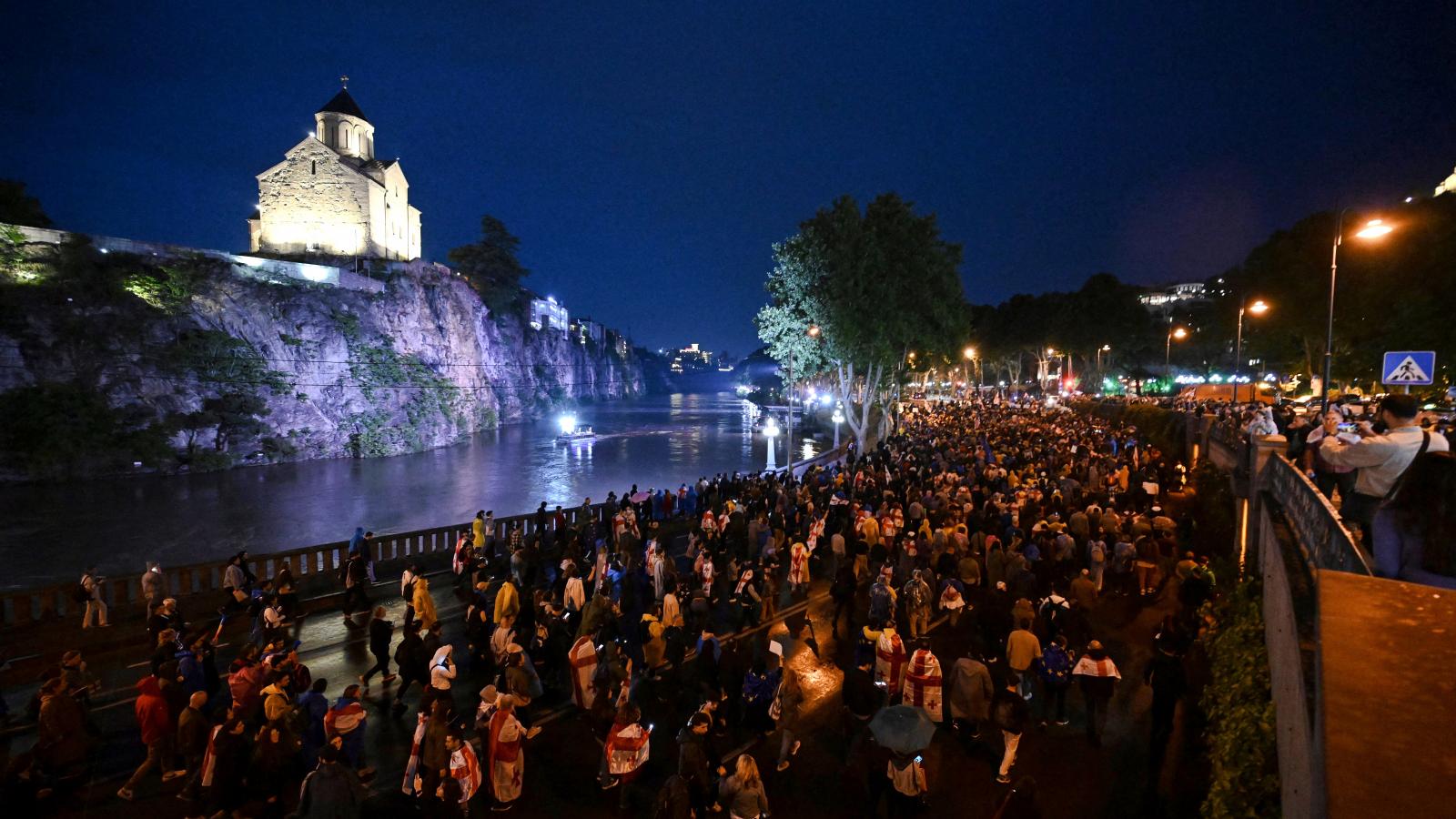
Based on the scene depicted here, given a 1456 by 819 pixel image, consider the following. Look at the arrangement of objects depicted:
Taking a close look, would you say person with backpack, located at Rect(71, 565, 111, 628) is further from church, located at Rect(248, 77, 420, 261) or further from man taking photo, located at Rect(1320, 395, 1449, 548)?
church, located at Rect(248, 77, 420, 261)

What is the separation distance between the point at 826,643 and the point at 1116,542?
637cm

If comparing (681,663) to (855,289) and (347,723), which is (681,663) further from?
(855,289)

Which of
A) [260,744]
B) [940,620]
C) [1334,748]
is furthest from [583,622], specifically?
[1334,748]

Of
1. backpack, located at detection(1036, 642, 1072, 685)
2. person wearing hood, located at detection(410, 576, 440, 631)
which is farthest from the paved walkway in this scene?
person wearing hood, located at detection(410, 576, 440, 631)

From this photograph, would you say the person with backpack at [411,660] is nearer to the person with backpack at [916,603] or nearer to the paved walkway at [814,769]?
the paved walkway at [814,769]

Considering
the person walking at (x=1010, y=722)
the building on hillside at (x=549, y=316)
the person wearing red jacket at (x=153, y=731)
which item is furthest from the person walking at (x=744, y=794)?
the building on hillside at (x=549, y=316)

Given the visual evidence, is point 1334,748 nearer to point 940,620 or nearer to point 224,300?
point 940,620

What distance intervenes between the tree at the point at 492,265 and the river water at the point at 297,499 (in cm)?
3254

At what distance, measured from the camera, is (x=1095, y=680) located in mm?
7230

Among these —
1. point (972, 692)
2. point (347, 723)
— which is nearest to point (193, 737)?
point (347, 723)

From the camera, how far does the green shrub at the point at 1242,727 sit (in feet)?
16.5

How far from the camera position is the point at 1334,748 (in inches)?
113

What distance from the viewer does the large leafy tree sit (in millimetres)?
30656

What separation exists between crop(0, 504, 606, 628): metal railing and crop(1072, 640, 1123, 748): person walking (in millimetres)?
11875
